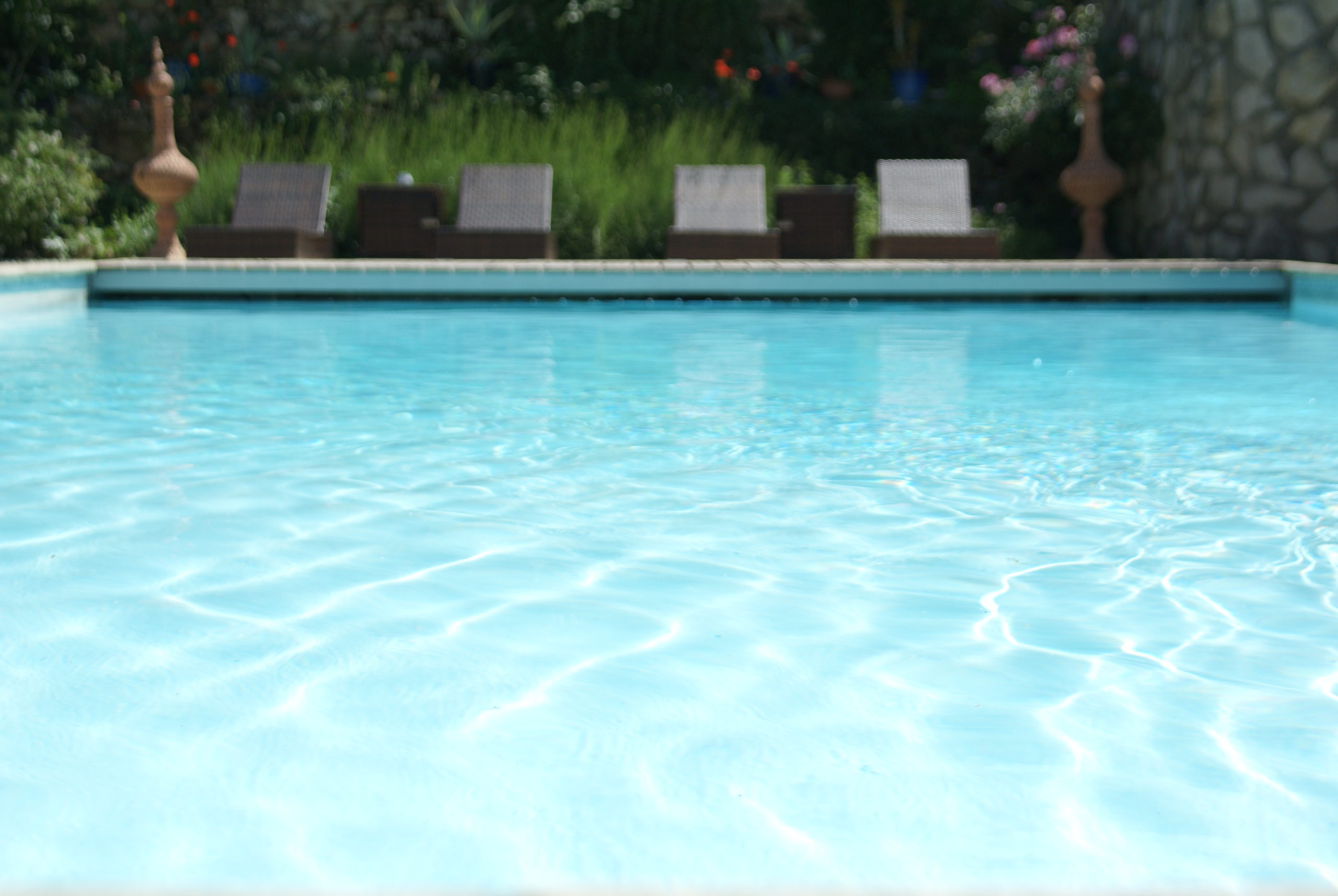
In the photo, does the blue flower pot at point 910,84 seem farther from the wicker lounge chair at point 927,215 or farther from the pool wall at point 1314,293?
the pool wall at point 1314,293

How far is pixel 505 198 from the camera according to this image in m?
9.59

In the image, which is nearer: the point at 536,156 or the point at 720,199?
the point at 720,199

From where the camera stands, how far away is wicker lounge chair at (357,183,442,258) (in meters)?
Answer: 9.58

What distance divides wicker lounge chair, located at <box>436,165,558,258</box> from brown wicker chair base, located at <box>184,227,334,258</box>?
955mm

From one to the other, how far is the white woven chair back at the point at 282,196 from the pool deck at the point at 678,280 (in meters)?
0.70

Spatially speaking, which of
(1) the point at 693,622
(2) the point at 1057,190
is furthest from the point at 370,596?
(2) the point at 1057,190

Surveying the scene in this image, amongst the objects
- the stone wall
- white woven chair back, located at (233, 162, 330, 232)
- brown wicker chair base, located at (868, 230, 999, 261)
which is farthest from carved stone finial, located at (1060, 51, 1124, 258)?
white woven chair back, located at (233, 162, 330, 232)

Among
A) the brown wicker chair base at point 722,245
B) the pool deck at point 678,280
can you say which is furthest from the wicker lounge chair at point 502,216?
the brown wicker chair base at point 722,245

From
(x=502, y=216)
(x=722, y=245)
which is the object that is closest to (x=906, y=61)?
(x=722, y=245)

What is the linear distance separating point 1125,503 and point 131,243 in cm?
890

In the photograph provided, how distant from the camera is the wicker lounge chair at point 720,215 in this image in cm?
930

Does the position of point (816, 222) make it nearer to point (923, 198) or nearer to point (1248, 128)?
point (923, 198)

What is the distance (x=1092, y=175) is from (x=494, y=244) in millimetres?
4500

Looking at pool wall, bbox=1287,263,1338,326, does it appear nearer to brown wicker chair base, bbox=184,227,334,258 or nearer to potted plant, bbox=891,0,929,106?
potted plant, bbox=891,0,929,106
